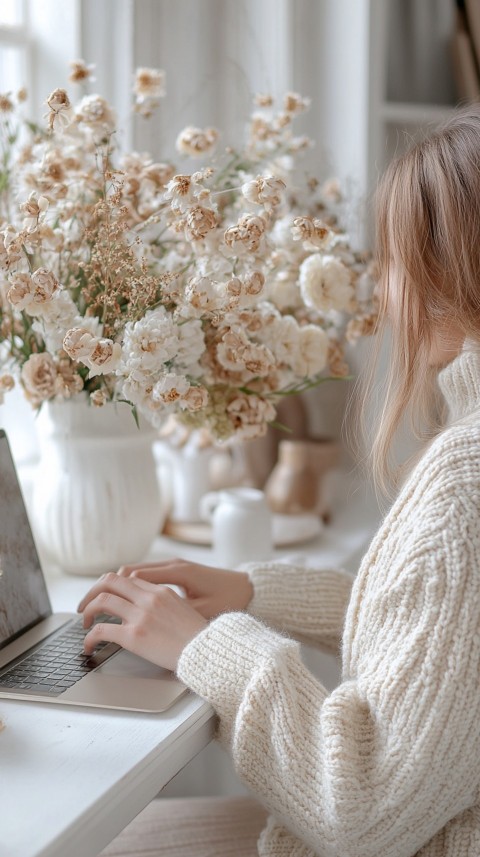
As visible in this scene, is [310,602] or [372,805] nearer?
[372,805]

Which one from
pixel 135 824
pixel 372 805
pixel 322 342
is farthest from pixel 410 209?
pixel 135 824

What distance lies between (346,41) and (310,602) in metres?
1.28

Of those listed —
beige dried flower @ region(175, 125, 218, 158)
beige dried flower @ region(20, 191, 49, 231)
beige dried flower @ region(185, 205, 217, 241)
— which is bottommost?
beige dried flower @ region(185, 205, 217, 241)

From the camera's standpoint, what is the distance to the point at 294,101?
4.44ft

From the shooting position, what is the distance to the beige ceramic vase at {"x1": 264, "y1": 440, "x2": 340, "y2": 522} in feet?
6.12

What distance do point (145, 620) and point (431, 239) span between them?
48 cm

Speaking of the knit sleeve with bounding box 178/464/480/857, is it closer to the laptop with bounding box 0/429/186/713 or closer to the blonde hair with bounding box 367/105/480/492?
the laptop with bounding box 0/429/186/713

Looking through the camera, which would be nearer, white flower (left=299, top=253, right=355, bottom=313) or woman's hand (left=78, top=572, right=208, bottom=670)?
woman's hand (left=78, top=572, right=208, bottom=670)

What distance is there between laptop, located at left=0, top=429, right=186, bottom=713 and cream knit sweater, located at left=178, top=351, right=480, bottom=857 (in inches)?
2.3

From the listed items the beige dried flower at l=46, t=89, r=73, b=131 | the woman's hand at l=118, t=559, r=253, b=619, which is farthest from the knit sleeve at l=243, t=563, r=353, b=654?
the beige dried flower at l=46, t=89, r=73, b=131

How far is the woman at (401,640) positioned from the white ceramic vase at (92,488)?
0.25 meters

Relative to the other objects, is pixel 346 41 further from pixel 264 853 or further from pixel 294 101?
pixel 264 853

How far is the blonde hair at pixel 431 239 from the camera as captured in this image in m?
0.94

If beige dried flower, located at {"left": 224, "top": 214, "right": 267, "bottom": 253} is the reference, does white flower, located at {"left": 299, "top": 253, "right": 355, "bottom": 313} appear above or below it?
below
